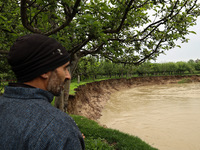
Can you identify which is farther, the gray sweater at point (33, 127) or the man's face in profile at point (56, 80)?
the man's face in profile at point (56, 80)

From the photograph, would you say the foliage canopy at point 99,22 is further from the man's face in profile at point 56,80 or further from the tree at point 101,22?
the man's face in profile at point 56,80

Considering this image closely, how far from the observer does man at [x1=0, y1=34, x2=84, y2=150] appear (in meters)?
0.92

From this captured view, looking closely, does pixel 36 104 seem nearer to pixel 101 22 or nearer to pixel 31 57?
pixel 31 57

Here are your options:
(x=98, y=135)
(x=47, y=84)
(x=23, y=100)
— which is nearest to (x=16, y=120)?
(x=23, y=100)

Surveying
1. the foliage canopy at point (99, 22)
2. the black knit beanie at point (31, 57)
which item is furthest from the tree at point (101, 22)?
the black knit beanie at point (31, 57)

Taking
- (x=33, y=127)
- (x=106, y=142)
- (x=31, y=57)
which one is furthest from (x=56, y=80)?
(x=106, y=142)

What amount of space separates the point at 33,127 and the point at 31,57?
0.56 metres

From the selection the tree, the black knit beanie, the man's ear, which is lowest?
the man's ear

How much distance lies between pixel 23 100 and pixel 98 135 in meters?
7.11

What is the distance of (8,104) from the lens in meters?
1.07

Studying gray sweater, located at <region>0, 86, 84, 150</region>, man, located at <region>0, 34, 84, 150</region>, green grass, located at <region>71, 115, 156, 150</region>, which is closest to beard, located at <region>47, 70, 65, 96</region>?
man, located at <region>0, 34, 84, 150</region>

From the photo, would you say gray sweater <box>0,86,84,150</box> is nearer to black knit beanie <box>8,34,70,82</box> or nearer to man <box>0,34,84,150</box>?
man <box>0,34,84,150</box>

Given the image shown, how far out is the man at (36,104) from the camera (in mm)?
923

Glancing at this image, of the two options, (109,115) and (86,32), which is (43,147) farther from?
(109,115)
